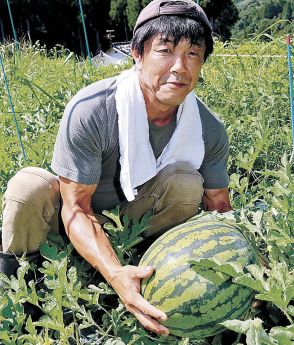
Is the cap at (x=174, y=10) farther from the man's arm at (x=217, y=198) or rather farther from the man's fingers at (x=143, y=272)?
the man's fingers at (x=143, y=272)

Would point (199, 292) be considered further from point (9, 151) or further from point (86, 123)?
point (9, 151)

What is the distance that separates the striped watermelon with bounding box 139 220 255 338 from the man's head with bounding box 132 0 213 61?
657 mm

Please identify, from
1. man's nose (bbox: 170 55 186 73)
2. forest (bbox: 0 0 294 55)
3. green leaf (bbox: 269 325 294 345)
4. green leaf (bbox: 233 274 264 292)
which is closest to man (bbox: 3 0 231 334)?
man's nose (bbox: 170 55 186 73)

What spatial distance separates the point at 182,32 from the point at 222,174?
60 centimetres

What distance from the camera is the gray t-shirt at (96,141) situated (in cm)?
193

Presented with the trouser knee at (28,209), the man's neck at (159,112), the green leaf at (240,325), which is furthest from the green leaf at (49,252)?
the green leaf at (240,325)

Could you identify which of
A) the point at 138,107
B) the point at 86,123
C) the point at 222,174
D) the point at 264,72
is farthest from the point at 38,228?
the point at 264,72

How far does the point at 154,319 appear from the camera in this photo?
1.55 metres

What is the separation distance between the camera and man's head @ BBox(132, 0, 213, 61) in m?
1.84

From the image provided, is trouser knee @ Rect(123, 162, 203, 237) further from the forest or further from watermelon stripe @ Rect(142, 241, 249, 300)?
the forest

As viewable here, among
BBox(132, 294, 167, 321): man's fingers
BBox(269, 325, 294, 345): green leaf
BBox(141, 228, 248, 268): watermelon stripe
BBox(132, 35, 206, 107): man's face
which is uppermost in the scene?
BBox(132, 35, 206, 107): man's face

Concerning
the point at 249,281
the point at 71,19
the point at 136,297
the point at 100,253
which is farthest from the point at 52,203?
the point at 71,19

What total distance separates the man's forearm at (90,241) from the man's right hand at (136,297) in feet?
0.17

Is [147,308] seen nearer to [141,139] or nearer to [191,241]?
[191,241]
